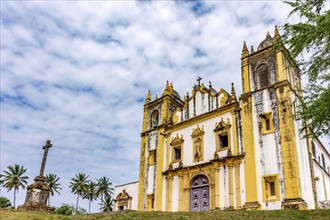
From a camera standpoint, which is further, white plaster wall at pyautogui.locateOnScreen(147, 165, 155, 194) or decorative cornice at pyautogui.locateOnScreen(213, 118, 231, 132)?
white plaster wall at pyautogui.locateOnScreen(147, 165, 155, 194)

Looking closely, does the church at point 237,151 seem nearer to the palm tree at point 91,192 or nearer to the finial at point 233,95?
the finial at point 233,95

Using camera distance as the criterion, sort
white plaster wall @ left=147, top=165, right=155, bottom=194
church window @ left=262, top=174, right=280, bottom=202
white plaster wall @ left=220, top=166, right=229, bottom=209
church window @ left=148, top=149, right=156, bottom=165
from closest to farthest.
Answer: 1. church window @ left=262, top=174, right=280, bottom=202
2. white plaster wall @ left=220, top=166, right=229, bottom=209
3. white plaster wall @ left=147, top=165, right=155, bottom=194
4. church window @ left=148, top=149, right=156, bottom=165

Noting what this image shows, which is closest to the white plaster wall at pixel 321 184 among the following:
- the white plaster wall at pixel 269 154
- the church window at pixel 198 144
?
the white plaster wall at pixel 269 154

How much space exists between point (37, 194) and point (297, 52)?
50.6 feet

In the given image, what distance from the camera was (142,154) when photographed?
25516mm

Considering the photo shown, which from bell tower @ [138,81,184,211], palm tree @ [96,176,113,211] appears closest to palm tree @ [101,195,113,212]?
palm tree @ [96,176,113,211]

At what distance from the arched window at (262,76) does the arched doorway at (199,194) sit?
7215 mm

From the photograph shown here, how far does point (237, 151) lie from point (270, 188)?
3042 mm

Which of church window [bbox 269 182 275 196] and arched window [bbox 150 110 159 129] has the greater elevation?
arched window [bbox 150 110 159 129]

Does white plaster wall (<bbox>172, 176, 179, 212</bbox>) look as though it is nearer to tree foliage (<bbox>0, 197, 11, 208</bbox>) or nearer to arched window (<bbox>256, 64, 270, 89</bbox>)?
arched window (<bbox>256, 64, 270, 89</bbox>)

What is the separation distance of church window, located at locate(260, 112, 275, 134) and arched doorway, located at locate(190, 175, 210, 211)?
5.05 meters

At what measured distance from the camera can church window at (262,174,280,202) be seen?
56.1 ft

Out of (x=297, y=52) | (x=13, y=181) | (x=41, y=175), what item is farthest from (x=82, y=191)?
(x=297, y=52)

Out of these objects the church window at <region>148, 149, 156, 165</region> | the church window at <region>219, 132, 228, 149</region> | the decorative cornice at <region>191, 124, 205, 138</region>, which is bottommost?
the church window at <region>148, 149, 156, 165</region>
